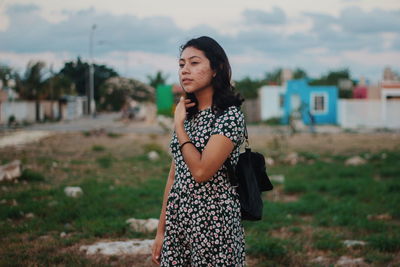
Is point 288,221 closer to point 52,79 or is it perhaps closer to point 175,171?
point 175,171

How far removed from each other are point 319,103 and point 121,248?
31879 millimetres

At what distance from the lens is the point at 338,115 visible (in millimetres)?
32719

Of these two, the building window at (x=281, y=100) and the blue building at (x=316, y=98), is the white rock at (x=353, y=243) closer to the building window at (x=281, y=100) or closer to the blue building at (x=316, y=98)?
the blue building at (x=316, y=98)

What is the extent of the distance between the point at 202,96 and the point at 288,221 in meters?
4.13

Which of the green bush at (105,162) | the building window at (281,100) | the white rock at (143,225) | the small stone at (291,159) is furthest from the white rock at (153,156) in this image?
the building window at (281,100)

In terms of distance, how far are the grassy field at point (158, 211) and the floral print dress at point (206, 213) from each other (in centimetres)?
201

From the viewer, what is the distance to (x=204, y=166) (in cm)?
215

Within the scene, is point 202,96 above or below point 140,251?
above

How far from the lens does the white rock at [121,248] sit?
4391mm

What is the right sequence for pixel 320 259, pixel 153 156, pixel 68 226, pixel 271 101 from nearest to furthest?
1. pixel 320 259
2. pixel 68 226
3. pixel 153 156
4. pixel 271 101

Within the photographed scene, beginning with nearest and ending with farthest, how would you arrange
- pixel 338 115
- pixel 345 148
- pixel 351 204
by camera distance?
1. pixel 351 204
2. pixel 345 148
3. pixel 338 115

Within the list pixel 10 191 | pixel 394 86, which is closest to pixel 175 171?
pixel 10 191

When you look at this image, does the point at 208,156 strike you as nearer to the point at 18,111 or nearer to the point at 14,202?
the point at 14,202

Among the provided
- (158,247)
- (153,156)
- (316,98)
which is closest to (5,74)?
(316,98)
